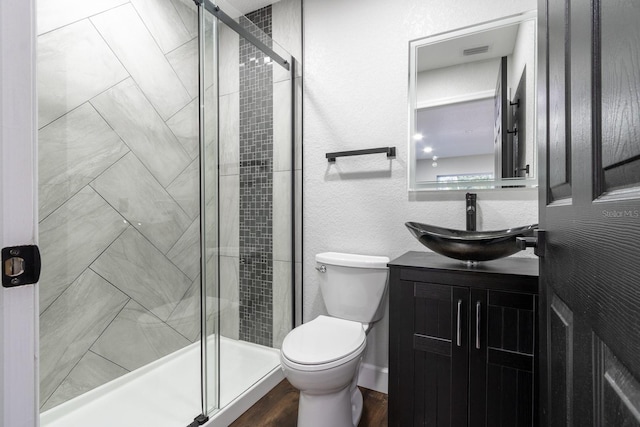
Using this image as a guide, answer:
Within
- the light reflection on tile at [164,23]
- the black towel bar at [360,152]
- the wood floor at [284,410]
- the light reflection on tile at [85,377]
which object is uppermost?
the light reflection on tile at [164,23]

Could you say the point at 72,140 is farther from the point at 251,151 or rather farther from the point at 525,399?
the point at 525,399

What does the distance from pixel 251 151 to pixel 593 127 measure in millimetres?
1712

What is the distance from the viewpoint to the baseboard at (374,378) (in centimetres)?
184

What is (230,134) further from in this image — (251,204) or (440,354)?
(440,354)

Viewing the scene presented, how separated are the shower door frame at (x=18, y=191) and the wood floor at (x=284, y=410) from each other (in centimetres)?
117

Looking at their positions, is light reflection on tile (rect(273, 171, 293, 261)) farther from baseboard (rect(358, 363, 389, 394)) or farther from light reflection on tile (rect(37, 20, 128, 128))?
light reflection on tile (rect(37, 20, 128, 128))

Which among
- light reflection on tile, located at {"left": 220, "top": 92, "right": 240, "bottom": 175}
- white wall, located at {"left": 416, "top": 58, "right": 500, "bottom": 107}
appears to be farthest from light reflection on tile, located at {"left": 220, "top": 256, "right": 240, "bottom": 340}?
white wall, located at {"left": 416, "top": 58, "right": 500, "bottom": 107}

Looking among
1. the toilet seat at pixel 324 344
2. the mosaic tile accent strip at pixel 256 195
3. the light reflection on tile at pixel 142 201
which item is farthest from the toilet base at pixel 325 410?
the light reflection on tile at pixel 142 201

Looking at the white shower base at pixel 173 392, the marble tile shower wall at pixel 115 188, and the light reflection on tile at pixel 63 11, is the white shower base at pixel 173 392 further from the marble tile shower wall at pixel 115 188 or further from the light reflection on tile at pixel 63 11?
the light reflection on tile at pixel 63 11

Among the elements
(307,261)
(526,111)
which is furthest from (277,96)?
(526,111)

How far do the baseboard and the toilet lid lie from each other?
0.44 metres

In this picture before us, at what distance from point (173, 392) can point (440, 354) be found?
1.44 metres

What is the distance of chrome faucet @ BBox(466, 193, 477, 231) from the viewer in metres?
1.58

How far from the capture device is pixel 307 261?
6.95 feet
